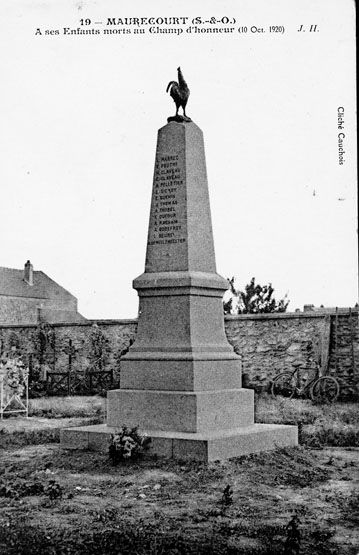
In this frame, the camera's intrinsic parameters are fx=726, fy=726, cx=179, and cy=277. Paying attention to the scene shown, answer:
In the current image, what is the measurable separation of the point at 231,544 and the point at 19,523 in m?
1.46

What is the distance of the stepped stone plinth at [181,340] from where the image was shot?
7.30m

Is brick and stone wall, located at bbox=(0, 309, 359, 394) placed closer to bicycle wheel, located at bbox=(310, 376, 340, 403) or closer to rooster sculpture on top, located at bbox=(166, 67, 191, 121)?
bicycle wheel, located at bbox=(310, 376, 340, 403)

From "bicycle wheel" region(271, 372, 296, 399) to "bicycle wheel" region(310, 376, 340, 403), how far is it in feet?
2.44

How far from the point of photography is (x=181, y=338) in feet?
25.3

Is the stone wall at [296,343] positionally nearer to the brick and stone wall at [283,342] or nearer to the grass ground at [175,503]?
the brick and stone wall at [283,342]

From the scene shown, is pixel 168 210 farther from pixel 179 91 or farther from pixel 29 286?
pixel 29 286

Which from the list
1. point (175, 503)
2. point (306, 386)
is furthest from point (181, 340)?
point (306, 386)

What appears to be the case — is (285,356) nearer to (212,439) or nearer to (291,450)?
(291,450)

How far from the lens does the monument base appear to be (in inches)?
262

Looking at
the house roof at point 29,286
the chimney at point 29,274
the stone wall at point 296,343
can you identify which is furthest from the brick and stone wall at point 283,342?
the chimney at point 29,274

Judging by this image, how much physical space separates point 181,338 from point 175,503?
2.51 m

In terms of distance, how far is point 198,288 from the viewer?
25.6 ft

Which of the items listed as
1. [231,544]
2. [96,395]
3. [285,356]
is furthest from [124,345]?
[231,544]

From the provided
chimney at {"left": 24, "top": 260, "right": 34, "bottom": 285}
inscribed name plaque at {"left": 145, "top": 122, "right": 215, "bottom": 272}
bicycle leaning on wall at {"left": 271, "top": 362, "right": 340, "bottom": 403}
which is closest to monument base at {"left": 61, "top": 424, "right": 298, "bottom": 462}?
inscribed name plaque at {"left": 145, "top": 122, "right": 215, "bottom": 272}
